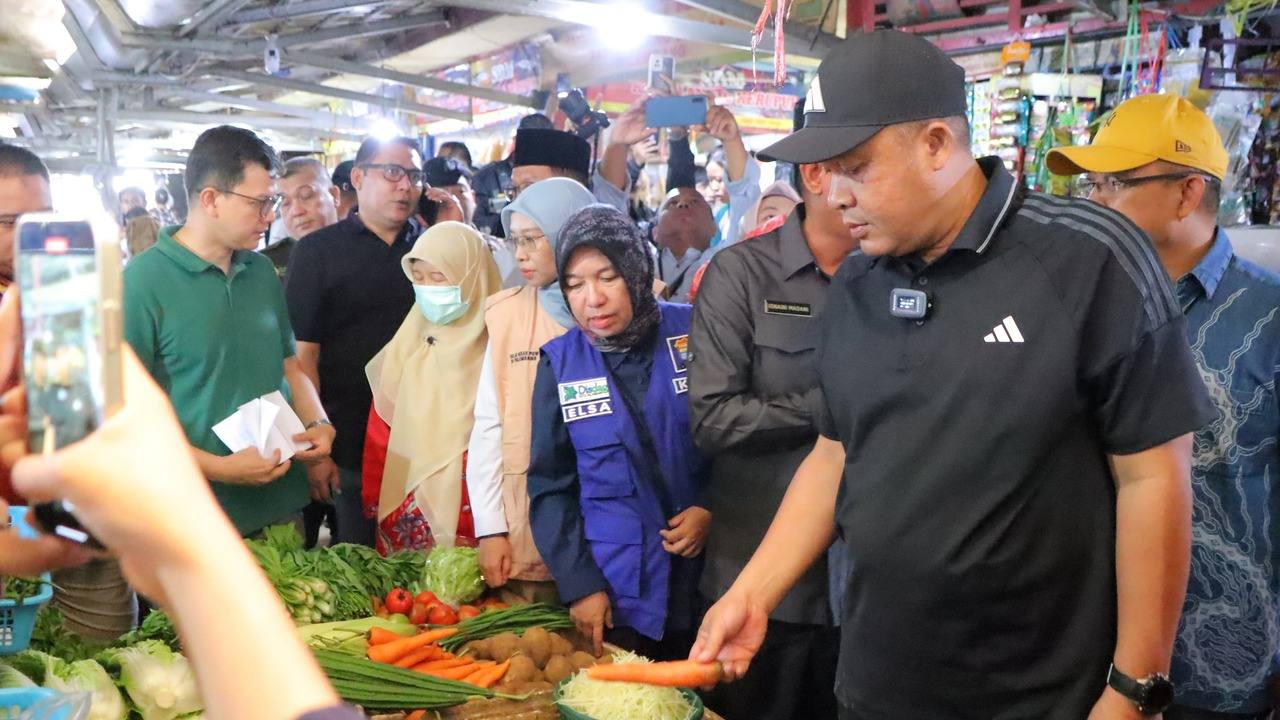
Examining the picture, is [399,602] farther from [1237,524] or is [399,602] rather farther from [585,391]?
[1237,524]

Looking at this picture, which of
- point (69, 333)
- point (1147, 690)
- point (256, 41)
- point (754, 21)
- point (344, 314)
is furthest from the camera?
point (256, 41)

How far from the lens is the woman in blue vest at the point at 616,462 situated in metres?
2.81

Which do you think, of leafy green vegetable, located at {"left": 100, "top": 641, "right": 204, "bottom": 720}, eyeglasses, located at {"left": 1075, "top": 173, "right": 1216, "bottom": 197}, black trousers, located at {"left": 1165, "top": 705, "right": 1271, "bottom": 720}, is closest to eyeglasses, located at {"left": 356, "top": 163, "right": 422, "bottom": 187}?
leafy green vegetable, located at {"left": 100, "top": 641, "right": 204, "bottom": 720}

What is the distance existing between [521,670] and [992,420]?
1.51 meters

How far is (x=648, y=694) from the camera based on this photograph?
2.27 m

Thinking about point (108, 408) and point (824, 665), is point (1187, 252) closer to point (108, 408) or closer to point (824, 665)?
point (824, 665)

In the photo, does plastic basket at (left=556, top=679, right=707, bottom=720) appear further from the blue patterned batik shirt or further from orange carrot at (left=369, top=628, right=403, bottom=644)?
the blue patterned batik shirt

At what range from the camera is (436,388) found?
3.65m

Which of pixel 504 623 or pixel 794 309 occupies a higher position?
pixel 794 309

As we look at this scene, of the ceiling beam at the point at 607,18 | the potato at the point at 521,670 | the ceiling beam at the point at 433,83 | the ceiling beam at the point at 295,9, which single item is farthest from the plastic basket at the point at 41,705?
the ceiling beam at the point at 433,83

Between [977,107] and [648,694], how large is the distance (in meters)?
4.42

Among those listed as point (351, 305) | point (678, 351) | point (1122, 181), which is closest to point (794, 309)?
point (678, 351)

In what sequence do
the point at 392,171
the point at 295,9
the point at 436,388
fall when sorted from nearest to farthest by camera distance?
the point at 436,388, the point at 392,171, the point at 295,9

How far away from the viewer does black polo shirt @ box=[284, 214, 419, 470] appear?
13.4ft
